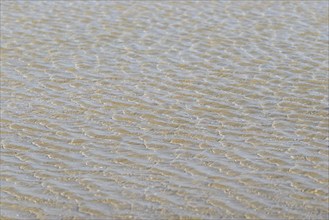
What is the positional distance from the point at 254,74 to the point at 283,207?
139 inches

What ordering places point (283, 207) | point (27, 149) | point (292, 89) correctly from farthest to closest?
1. point (292, 89)
2. point (27, 149)
3. point (283, 207)

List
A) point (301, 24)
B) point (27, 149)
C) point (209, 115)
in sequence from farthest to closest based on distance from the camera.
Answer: point (301, 24)
point (209, 115)
point (27, 149)

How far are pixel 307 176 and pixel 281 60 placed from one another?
3.38 metres

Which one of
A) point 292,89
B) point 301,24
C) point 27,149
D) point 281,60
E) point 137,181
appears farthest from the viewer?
point 301,24

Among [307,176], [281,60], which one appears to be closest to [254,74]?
[281,60]

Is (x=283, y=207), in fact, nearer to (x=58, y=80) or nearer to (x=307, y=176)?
(x=307, y=176)

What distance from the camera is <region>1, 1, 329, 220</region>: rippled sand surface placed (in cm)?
736

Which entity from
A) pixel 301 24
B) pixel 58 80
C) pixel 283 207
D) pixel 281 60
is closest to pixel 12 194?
pixel 283 207

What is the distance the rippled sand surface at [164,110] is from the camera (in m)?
7.36

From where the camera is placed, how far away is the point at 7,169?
7.90 metres

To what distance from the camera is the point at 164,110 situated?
368 inches

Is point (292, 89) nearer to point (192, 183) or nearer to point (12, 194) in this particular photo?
point (192, 183)

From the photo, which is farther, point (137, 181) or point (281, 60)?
point (281, 60)

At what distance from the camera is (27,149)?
8.32 m
